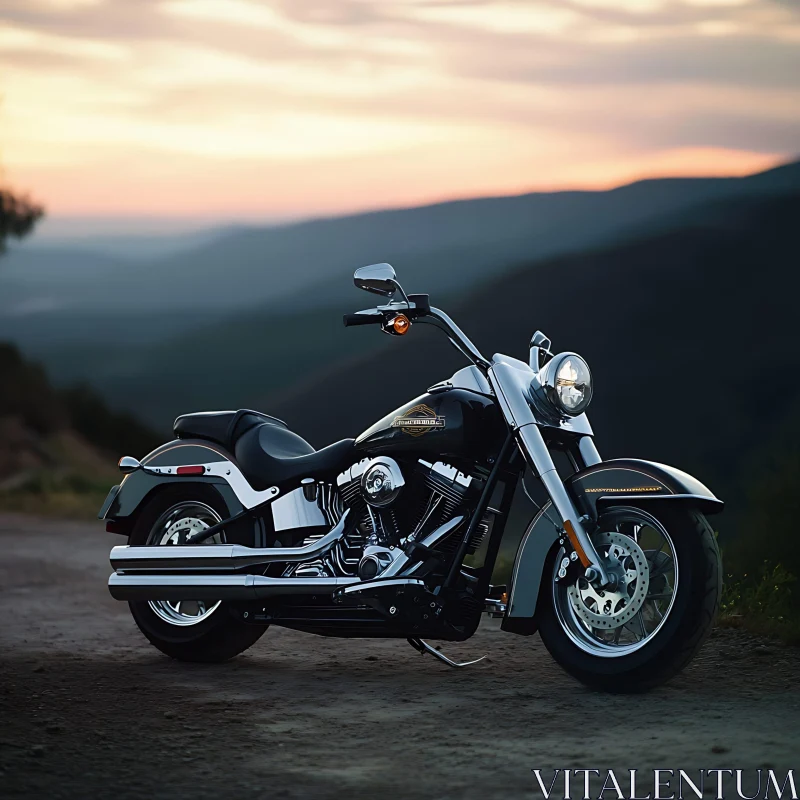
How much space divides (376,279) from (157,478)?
1.93 m

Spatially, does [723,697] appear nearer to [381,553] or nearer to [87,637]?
[381,553]

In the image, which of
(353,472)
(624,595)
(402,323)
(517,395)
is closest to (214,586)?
(353,472)

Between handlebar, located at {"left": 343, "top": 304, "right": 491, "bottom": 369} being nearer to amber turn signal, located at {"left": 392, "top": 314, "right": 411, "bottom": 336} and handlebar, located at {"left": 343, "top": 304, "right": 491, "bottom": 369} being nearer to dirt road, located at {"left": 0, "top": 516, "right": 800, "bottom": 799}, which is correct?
amber turn signal, located at {"left": 392, "top": 314, "right": 411, "bottom": 336}

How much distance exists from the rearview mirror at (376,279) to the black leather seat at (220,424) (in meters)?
1.36

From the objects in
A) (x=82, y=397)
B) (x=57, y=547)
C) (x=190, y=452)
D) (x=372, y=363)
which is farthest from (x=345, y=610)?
(x=372, y=363)

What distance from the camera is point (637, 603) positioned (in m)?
5.77

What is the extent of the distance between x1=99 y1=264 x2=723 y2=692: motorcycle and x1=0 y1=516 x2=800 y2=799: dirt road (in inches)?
11.3

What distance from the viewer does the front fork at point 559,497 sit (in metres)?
5.79

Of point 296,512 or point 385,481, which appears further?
point 296,512

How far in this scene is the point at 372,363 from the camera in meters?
54.7

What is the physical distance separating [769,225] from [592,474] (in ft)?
190

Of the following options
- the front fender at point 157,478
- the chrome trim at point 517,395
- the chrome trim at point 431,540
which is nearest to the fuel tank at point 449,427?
the chrome trim at point 517,395

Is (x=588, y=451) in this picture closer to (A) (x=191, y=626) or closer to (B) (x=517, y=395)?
(B) (x=517, y=395)

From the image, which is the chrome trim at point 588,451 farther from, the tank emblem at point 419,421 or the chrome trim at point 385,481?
the chrome trim at point 385,481
